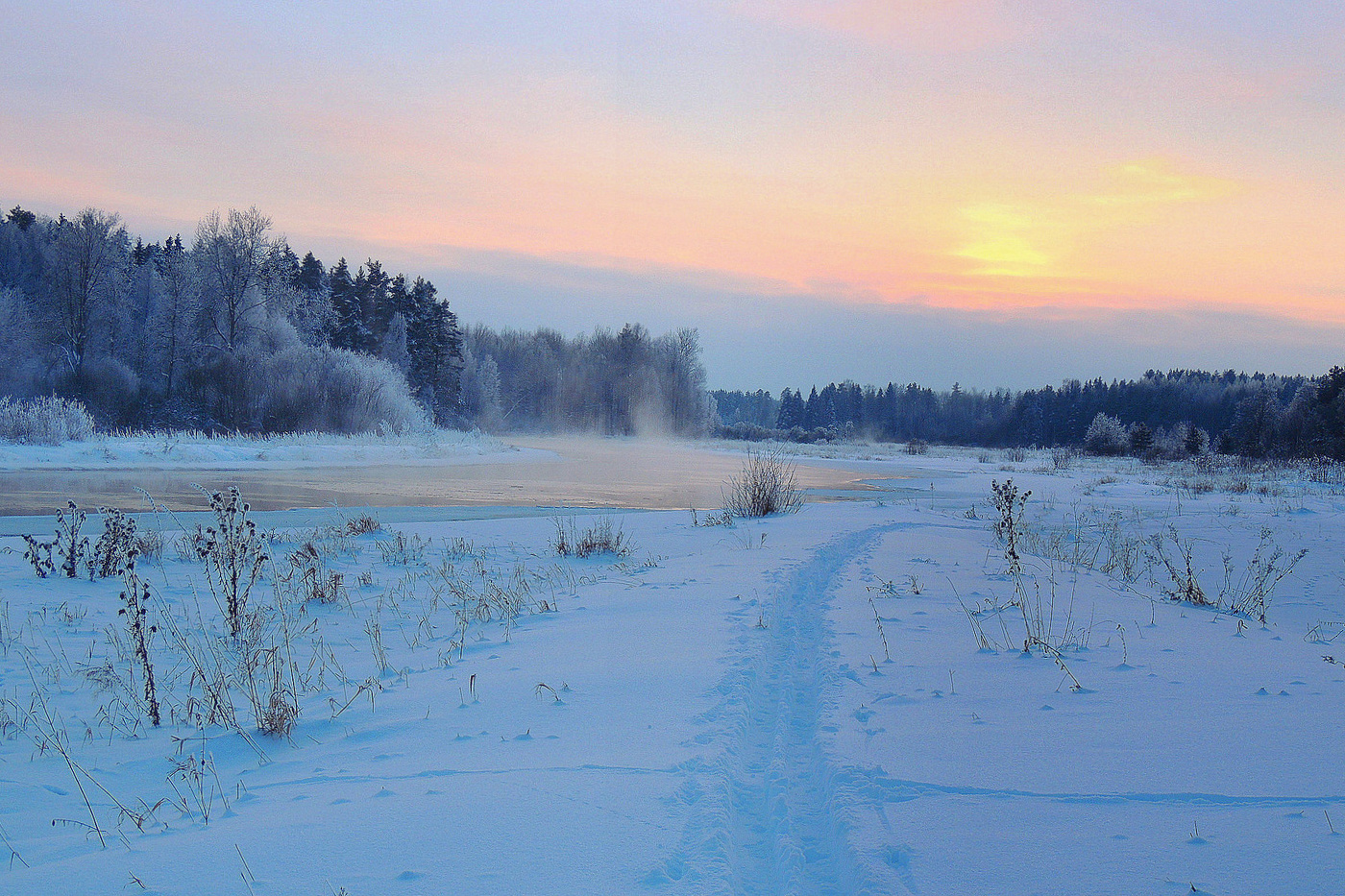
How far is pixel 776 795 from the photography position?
2.87 m

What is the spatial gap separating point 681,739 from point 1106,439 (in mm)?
54709

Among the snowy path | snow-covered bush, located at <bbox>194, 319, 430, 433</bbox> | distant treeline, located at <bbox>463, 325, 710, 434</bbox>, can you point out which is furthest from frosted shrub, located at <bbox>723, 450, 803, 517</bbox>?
distant treeline, located at <bbox>463, 325, 710, 434</bbox>

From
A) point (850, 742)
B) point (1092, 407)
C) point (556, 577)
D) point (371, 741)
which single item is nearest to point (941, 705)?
point (850, 742)

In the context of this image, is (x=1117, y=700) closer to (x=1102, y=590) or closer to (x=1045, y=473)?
(x=1102, y=590)

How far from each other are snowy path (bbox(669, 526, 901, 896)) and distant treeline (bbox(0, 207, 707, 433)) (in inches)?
1421

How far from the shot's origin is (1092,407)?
9412 centimetres

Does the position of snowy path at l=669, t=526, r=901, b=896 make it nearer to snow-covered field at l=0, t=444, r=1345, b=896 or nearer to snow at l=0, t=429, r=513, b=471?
snow-covered field at l=0, t=444, r=1345, b=896

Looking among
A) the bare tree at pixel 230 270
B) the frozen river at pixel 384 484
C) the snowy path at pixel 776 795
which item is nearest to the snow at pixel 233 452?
the frozen river at pixel 384 484

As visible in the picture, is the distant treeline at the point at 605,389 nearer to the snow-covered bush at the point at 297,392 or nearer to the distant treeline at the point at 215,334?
the distant treeline at the point at 215,334

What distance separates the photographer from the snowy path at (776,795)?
7.58 ft

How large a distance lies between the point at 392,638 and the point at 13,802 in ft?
9.46

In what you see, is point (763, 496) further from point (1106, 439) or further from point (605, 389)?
point (605, 389)

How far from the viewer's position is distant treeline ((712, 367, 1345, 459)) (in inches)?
1572

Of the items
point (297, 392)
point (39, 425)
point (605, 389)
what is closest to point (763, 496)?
point (39, 425)
